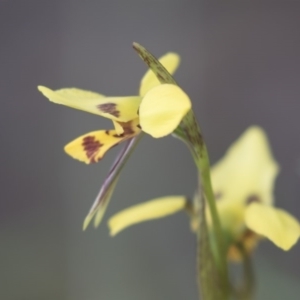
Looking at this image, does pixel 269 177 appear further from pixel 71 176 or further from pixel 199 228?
pixel 71 176

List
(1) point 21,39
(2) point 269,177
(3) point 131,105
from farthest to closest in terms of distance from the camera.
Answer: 1. (1) point 21,39
2. (2) point 269,177
3. (3) point 131,105

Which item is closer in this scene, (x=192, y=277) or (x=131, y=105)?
(x=131, y=105)

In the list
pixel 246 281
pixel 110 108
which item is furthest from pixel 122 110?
pixel 246 281

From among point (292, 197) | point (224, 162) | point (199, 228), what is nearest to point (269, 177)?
point (224, 162)

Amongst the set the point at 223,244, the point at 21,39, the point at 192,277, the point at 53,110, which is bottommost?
the point at 192,277

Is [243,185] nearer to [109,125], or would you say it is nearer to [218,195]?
[218,195]

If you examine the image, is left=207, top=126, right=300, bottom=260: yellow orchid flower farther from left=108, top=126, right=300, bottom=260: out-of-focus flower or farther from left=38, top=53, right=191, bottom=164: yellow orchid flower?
left=38, top=53, right=191, bottom=164: yellow orchid flower

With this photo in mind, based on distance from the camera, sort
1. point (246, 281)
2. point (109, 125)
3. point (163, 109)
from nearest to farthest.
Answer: point (163, 109)
point (246, 281)
point (109, 125)
